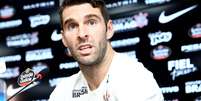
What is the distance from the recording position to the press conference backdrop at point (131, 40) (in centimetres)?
262

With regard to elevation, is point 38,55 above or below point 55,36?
below

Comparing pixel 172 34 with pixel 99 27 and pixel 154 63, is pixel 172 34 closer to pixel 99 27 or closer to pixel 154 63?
pixel 154 63

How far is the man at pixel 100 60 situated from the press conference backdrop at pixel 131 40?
0.93 metres

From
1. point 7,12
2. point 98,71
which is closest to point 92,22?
point 98,71

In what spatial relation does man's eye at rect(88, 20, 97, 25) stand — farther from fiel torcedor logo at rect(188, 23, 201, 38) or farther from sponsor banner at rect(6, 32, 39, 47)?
sponsor banner at rect(6, 32, 39, 47)

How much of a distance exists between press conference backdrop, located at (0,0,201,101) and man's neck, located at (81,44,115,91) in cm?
85

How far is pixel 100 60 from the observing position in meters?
1.47

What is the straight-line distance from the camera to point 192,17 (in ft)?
8.69

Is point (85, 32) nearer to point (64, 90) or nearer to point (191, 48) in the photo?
point (64, 90)

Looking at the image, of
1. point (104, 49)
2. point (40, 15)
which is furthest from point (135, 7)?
point (104, 49)

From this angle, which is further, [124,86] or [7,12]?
[7,12]

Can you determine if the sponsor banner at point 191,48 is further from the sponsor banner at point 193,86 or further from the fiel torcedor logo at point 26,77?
the fiel torcedor logo at point 26,77

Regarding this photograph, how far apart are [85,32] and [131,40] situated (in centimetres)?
146

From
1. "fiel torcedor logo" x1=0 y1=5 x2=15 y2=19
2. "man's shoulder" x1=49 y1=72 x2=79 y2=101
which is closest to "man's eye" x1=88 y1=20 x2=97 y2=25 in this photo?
"man's shoulder" x1=49 y1=72 x2=79 y2=101
